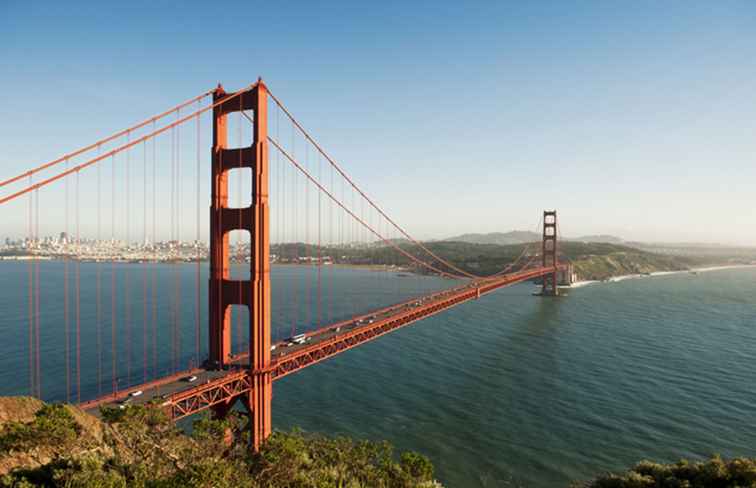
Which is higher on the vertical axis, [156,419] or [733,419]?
[156,419]

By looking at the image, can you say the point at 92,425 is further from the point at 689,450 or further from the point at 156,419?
the point at 689,450

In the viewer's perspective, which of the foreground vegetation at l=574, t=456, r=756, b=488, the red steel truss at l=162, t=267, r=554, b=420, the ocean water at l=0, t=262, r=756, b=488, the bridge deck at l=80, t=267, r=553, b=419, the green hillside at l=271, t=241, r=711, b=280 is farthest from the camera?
the green hillside at l=271, t=241, r=711, b=280

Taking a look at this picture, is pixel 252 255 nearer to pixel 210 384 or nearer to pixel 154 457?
pixel 210 384

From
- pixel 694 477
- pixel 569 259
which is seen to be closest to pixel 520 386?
pixel 694 477

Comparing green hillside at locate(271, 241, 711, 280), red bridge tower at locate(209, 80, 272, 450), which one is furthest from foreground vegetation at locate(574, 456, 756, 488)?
green hillside at locate(271, 241, 711, 280)

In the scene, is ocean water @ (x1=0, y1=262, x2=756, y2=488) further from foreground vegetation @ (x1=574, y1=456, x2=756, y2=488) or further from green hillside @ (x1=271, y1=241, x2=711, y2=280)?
green hillside @ (x1=271, y1=241, x2=711, y2=280)

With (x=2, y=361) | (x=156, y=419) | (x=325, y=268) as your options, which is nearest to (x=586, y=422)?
(x=156, y=419)
